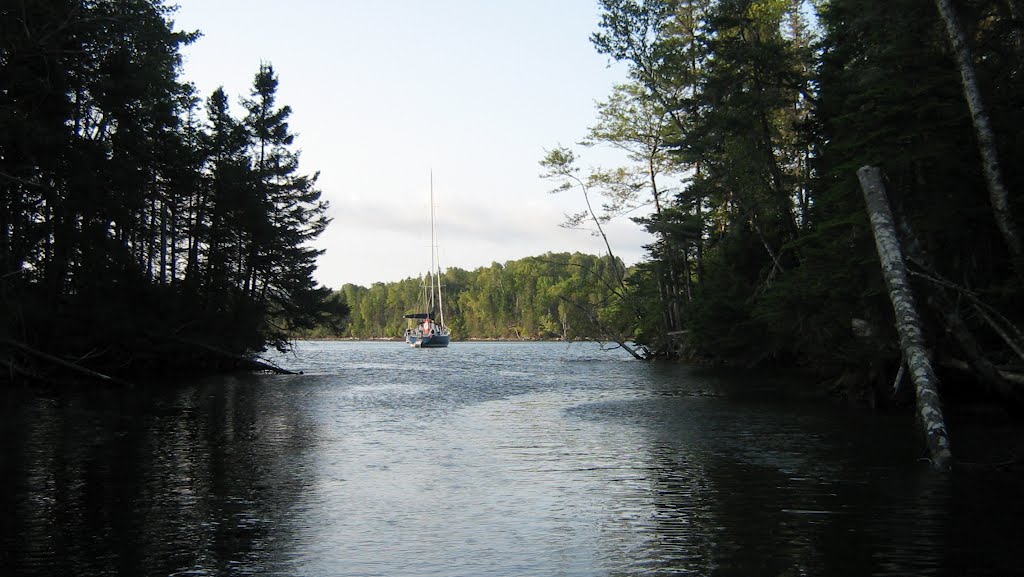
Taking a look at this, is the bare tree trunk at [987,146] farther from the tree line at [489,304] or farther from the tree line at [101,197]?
the tree line at [489,304]

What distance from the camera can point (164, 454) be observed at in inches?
534

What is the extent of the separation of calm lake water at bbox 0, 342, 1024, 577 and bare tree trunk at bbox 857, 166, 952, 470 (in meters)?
0.52

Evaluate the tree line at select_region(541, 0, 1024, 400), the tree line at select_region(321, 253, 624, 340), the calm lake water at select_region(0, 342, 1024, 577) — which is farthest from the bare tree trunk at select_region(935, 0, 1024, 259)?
the tree line at select_region(321, 253, 624, 340)

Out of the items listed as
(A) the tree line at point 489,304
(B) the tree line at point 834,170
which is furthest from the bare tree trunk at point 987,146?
(A) the tree line at point 489,304

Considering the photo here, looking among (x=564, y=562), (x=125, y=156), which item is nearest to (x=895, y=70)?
(x=564, y=562)

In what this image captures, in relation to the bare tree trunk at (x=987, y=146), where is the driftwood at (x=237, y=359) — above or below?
below

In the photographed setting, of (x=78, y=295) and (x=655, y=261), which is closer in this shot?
(x=78, y=295)

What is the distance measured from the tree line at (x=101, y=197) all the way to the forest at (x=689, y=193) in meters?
0.11

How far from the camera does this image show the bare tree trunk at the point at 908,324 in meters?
11.7

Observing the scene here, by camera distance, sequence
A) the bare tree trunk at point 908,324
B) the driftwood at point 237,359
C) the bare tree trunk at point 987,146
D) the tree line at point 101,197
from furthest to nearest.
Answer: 1. the driftwood at point 237,359
2. the tree line at point 101,197
3. the bare tree trunk at point 987,146
4. the bare tree trunk at point 908,324

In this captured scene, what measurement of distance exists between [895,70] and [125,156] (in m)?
24.0

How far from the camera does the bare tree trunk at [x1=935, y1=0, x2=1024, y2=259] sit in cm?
1470

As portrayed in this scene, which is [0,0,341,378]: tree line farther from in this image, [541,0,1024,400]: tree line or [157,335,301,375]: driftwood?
[541,0,1024,400]: tree line

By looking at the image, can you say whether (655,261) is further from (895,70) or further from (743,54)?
(895,70)
